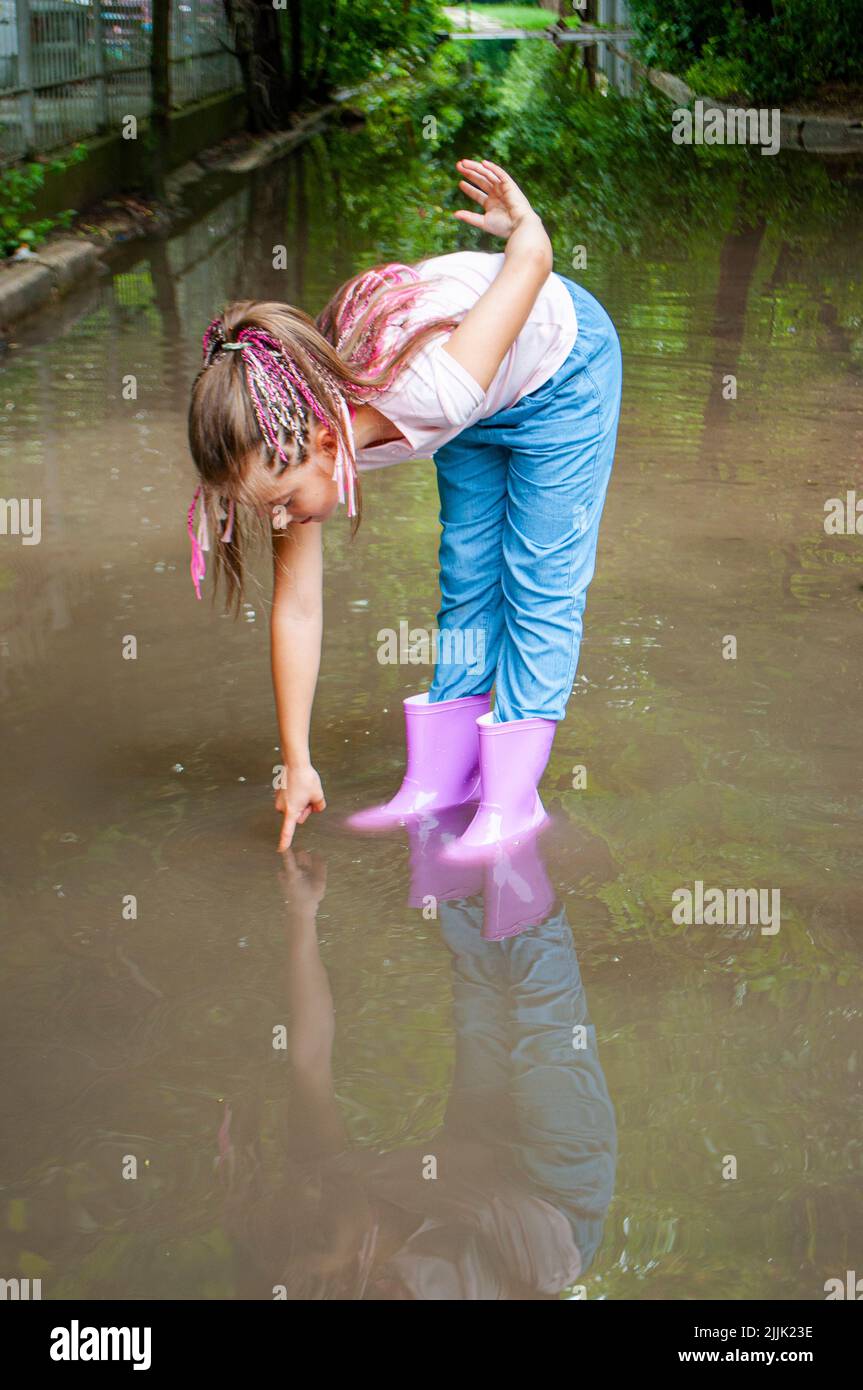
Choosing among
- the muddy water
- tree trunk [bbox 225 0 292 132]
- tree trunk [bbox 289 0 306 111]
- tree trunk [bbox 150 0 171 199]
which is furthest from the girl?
tree trunk [bbox 289 0 306 111]

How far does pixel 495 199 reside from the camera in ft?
8.31

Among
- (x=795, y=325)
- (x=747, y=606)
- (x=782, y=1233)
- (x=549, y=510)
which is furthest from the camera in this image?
(x=795, y=325)

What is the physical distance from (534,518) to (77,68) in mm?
10107

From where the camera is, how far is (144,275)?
354 inches

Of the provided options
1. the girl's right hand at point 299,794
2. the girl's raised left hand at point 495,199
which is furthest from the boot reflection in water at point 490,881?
the girl's raised left hand at point 495,199

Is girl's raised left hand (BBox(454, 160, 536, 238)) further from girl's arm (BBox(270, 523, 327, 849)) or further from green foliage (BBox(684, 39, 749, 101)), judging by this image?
green foliage (BBox(684, 39, 749, 101))

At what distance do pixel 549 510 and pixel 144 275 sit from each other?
6884 mm

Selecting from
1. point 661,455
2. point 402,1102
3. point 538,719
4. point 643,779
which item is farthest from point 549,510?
point 661,455

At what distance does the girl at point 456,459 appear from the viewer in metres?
2.28

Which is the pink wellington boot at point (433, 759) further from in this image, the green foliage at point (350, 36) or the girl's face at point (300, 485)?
A: the green foliage at point (350, 36)

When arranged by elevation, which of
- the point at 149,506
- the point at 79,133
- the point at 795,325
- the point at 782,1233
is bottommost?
the point at 782,1233

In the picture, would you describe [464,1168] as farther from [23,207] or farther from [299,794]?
[23,207]

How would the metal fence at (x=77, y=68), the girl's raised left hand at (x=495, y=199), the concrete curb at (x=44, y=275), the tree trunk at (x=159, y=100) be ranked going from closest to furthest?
the girl's raised left hand at (x=495, y=199) → the concrete curb at (x=44, y=275) → the metal fence at (x=77, y=68) → the tree trunk at (x=159, y=100)

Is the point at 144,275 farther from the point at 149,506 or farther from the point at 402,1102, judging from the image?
the point at 402,1102
